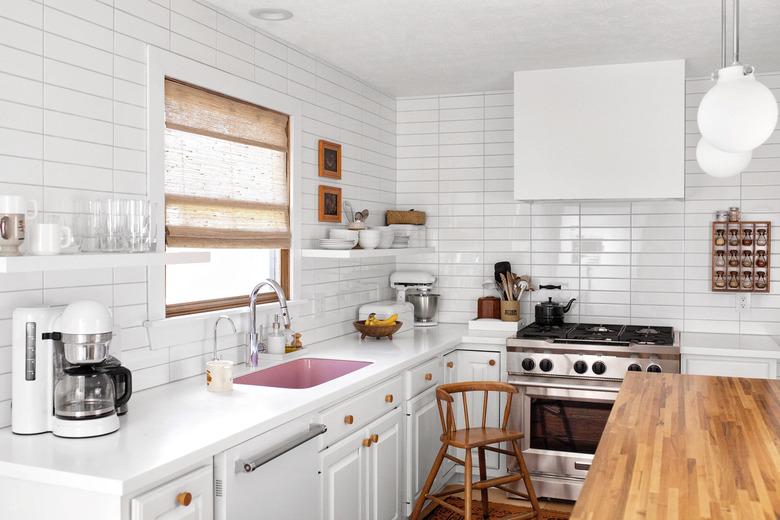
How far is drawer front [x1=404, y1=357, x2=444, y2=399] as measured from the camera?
3836 mm

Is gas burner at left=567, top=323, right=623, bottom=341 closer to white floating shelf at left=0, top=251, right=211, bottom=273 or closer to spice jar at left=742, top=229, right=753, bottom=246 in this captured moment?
spice jar at left=742, top=229, right=753, bottom=246

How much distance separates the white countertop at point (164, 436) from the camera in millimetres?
1960

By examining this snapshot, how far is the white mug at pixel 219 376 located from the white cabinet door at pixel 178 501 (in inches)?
26.3

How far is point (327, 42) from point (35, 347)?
2285 millimetres

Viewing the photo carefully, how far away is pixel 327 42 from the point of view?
3.88 m

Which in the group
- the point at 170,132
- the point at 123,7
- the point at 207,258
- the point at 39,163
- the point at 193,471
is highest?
the point at 123,7

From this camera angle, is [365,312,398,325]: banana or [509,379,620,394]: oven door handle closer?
[509,379,620,394]: oven door handle

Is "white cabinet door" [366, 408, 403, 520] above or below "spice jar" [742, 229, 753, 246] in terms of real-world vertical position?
below

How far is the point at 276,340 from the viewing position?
3.58 m

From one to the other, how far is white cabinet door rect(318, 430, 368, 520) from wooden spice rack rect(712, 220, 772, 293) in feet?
8.81

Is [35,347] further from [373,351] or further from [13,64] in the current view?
[373,351]

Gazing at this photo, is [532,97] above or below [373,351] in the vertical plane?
above

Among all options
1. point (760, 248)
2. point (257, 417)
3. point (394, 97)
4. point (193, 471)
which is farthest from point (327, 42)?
point (760, 248)

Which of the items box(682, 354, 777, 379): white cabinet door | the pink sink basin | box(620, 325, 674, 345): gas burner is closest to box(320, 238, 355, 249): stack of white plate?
the pink sink basin
